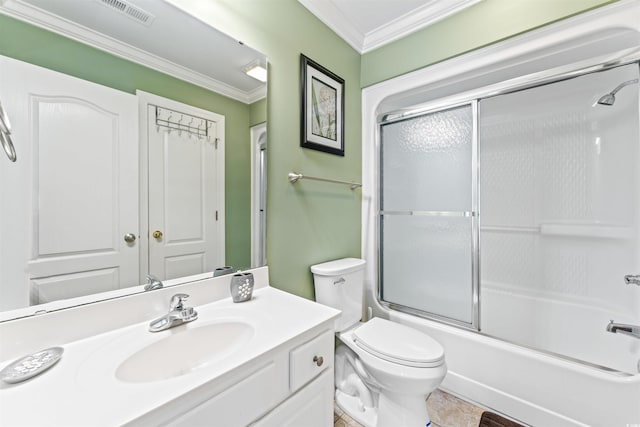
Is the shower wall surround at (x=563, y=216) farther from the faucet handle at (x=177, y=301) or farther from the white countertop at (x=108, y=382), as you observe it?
the faucet handle at (x=177, y=301)

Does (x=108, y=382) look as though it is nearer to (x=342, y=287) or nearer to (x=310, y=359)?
(x=310, y=359)

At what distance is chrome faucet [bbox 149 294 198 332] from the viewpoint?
87 cm

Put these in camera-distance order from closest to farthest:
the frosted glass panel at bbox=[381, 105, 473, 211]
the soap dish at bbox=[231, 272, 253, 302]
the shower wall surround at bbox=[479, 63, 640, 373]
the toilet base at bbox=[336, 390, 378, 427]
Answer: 1. the soap dish at bbox=[231, 272, 253, 302]
2. the toilet base at bbox=[336, 390, 378, 427]
3. the shower wall surround at bbox=[479, 63, 640, 373]
4. the frosted glass panel at bbox=[381, 105, 473, 211]

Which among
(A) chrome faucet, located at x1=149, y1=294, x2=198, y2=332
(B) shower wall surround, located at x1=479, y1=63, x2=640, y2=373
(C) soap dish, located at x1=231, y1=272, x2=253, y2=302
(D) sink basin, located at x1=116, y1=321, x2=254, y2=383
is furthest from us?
(B) shower wall surround, located at x1=479, y1=63, x2=640, y2=373

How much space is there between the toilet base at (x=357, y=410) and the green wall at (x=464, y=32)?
2.13 meters

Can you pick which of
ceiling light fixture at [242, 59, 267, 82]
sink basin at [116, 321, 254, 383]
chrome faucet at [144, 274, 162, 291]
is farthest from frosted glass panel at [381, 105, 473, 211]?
chrome faucet at [144, 274, 162, 291]

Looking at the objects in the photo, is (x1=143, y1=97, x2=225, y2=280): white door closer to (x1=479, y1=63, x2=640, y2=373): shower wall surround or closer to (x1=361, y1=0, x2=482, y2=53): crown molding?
(x1=361, y1=0, x2=482, y2=53): crown molding

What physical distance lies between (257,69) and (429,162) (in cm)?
136

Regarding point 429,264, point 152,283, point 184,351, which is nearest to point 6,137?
point 152,283

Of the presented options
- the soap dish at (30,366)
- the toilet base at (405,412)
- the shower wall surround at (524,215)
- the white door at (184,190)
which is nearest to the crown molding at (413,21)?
the shower wall surround at (524,215)

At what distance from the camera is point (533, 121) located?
202 cm

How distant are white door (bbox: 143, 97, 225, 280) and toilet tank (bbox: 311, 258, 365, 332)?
0.61 meters

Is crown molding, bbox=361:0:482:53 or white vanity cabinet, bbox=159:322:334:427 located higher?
crown molding, bbox=361:0:482:53

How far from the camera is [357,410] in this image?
1.46 metres
